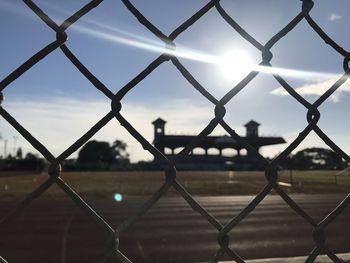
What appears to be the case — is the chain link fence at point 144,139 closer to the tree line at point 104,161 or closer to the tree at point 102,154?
the tree line at point 104,161

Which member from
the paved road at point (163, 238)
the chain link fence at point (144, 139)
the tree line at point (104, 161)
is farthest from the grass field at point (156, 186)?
the tree line at point (104, 161)

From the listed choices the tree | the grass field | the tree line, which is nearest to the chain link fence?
the grass field

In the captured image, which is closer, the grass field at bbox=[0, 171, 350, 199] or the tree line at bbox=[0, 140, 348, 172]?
the grass field at bbox=[0, 171, 350, 199]

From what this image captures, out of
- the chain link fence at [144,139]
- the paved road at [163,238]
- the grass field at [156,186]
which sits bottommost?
the grass field at [156,186]

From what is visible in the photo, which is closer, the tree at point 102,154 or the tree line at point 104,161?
the tree line at point 104,161

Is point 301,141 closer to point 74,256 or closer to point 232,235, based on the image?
point 74,256

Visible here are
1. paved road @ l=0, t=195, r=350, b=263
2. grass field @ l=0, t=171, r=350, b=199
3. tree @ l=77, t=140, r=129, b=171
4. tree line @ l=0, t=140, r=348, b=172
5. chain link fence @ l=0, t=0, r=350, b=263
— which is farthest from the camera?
tree @ l=77, t=140, r=129, b=171

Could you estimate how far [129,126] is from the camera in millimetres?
1188

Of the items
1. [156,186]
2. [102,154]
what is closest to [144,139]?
[156,186]

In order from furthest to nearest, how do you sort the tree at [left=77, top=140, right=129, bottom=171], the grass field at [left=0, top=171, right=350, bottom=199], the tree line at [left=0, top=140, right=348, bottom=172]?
the tree at [left=77, top=140, right=129, bottom=171], the tree line at [left=0, top=140, right=348, bottom=172], the grass field at [left=0, top=171, right=350, bottom=199]

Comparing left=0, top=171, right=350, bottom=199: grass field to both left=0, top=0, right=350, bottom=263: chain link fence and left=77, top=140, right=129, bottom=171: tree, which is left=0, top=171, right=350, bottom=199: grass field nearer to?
left=0, top=0, right=350, bottom=263: chain link fence

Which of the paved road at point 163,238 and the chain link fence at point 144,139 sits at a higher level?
the chain link fence at point 144,139

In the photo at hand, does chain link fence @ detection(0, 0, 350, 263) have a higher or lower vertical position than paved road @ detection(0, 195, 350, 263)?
higher

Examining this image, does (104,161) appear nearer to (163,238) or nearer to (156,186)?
(156,186)
